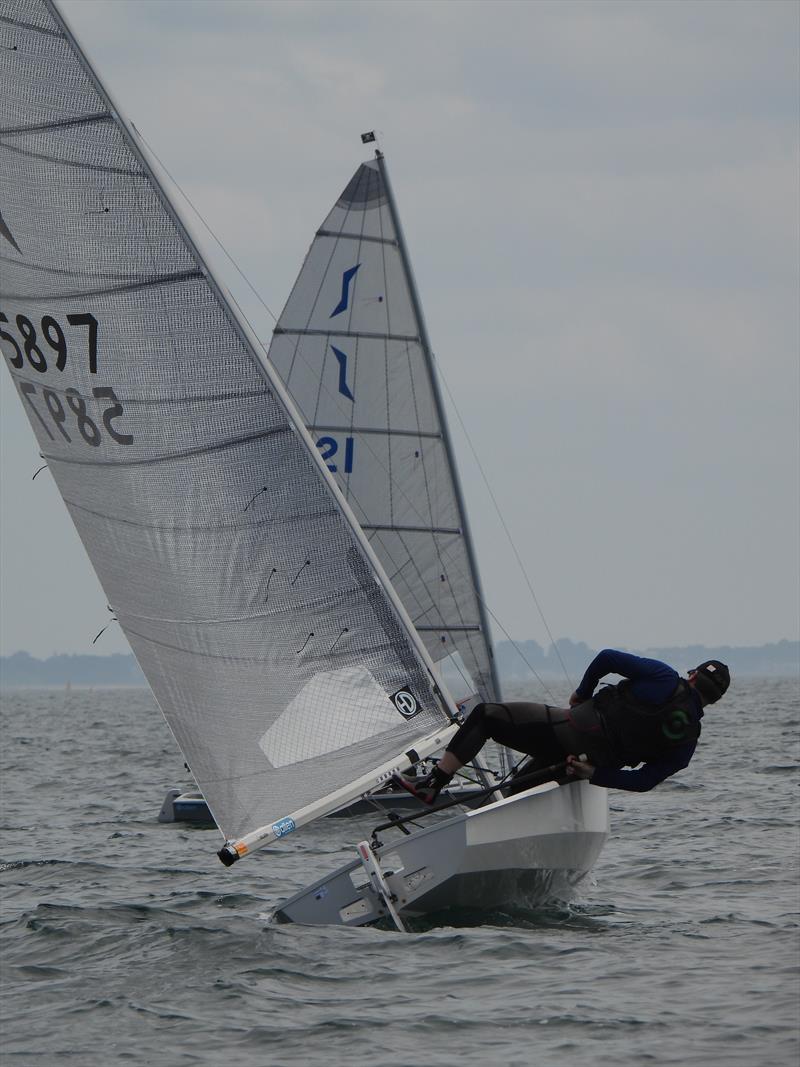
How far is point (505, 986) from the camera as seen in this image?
9266 millimetres

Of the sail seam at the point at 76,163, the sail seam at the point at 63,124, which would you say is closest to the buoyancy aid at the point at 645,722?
the sail seam at the point at 76,163

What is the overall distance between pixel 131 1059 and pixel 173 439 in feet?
13.5

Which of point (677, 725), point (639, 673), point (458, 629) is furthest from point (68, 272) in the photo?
point (458, 629)

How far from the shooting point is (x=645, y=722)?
1070cm

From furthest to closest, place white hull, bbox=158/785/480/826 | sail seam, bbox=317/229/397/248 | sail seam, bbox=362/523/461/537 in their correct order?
1. sail seam, bbox=317/229/397/248
2. sail seam, bbox=362/523/461/537
3. white hull, bbox=158/785/480/826

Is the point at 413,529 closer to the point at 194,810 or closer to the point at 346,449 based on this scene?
the point at 346,449

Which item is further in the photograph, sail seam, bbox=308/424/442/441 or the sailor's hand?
sail seam, bbox=308/424/442/441

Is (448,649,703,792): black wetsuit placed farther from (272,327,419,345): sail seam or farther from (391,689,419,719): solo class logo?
(272,327,419,345): sail seam

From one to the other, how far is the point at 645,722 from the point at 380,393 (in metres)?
11.2

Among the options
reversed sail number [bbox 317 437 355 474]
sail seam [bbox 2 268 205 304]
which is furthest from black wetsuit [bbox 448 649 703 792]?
reversed sail number [bbox 317 437 355 474]

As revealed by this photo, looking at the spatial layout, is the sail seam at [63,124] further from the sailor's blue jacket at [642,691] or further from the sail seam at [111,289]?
the sailor's blue jacket at [642,691]

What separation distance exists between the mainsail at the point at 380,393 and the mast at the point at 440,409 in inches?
0.7

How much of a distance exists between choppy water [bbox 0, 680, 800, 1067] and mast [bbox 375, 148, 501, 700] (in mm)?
5434

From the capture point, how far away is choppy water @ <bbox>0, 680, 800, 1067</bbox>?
8.20m
